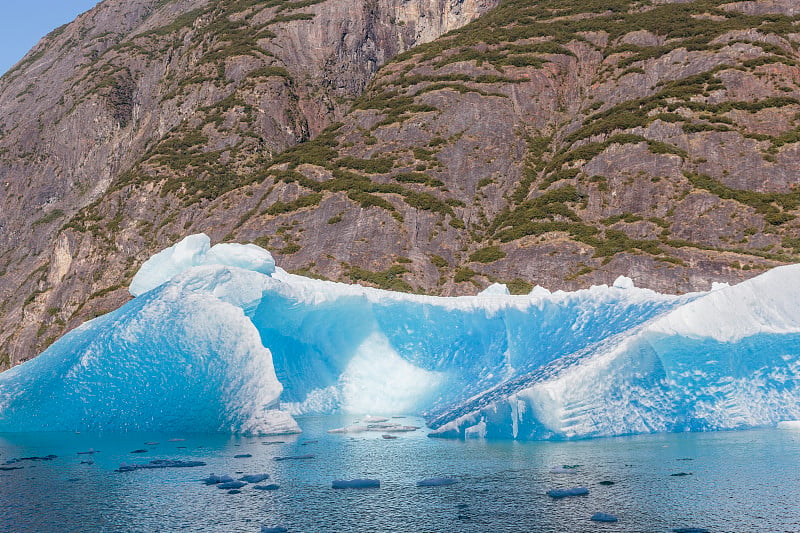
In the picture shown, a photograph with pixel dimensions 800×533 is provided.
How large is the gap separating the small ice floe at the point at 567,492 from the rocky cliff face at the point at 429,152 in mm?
41955

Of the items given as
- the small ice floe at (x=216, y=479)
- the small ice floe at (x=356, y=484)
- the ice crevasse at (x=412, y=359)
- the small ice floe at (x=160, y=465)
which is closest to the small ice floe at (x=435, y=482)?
the small ice floe at (x=356, y=484)

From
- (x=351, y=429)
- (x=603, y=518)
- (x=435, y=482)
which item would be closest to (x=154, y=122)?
(x=351, y=429)

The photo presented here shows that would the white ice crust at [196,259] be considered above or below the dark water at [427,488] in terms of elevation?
above

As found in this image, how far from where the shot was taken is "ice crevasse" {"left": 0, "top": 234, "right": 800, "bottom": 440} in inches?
656

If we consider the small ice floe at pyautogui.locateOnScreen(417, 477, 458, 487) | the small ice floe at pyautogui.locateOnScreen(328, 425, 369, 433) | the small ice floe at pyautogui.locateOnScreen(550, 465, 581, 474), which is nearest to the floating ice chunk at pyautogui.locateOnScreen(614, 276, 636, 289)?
the small ice floe at pyautogui.locateOnScreen(328, 425, 369, 433)

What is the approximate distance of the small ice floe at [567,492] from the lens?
36.4ft

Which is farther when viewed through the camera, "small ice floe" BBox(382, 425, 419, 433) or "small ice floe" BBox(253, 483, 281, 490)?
"small ice floe" BBox(382, 425, 419, 433)

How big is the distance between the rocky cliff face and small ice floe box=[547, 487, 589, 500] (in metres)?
42.0

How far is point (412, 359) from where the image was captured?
23.7 metres

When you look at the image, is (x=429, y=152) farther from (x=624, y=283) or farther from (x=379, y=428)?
(x=379, y=428)

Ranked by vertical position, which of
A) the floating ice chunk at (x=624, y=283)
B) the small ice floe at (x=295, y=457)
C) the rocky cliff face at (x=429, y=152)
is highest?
the rocky cliff face at (x=429, y=152)

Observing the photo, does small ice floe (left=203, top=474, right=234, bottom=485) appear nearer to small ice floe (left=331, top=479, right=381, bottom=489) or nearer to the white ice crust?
small ice floe (left=331, top=479, right=381, bottom=489)

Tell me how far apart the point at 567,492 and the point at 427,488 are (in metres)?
2.29

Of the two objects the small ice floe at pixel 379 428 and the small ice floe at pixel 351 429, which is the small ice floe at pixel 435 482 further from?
the small ice floe at pixel 351 429
